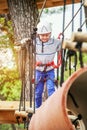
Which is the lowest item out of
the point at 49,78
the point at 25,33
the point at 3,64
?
the point at 3,64

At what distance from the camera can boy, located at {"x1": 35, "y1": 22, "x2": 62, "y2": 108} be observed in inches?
153

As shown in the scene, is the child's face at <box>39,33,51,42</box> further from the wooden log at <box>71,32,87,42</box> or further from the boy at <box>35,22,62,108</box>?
the wooden log at <box>71,32,87,42</box>

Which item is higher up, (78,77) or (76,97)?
(78,77)

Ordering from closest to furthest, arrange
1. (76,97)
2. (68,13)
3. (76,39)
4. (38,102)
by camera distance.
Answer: (76,39) → (76,97) → (38,102) → (68,13)

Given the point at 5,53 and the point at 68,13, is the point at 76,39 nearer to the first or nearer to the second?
the point at 5,53

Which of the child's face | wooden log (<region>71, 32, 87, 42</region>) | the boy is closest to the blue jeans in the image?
the boy

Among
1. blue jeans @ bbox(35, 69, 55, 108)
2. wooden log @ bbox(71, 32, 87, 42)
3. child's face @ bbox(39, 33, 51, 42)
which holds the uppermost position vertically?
wooden log @ bbox(71, 32, 87, 42)

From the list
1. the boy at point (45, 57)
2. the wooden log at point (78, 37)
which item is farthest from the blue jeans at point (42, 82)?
the wooden log at point (78, 37)

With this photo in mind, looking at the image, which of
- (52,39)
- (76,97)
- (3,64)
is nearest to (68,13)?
(3,64)

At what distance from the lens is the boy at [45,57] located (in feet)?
12.7

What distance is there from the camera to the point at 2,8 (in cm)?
557

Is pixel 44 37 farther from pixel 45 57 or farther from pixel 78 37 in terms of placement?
pixel 78 37

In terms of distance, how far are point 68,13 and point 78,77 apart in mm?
12315

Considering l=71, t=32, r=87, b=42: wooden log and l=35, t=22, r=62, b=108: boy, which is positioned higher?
l=71, t=32, r=87, b=42: wooden log
